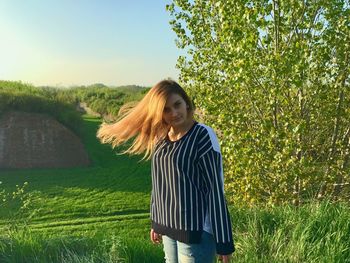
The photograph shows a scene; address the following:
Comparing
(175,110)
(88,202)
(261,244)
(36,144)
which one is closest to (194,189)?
(175,110)

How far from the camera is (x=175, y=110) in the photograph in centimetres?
305

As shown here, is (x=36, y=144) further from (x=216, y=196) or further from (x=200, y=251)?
(x=216, y=196)

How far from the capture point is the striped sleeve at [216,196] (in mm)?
2885

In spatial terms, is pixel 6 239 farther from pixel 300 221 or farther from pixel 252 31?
pixel 252 31

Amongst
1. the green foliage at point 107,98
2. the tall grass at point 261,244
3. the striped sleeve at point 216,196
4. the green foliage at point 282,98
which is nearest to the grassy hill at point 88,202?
the tall grass at point 261,244

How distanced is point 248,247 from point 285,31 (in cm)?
335

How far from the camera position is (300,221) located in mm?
5523

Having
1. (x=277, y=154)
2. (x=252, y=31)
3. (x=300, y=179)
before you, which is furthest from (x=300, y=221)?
(x=252, y=31)

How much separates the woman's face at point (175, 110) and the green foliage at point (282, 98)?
122 inches

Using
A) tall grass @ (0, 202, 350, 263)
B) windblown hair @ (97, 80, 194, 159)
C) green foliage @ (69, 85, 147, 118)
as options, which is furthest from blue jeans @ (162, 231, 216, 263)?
green foliage @ (69, 85, 147, 118)

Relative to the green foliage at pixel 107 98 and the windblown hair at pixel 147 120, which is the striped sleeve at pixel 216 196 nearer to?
the windblown hair at pixel 147 120

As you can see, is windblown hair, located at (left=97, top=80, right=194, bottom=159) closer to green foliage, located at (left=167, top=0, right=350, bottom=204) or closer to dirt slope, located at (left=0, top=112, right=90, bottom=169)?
green foliage, located at (left=167, top=0, right=350, bottom=204)

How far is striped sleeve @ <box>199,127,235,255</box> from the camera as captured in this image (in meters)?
2.88

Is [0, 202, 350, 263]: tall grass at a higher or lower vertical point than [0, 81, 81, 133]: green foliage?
lower
